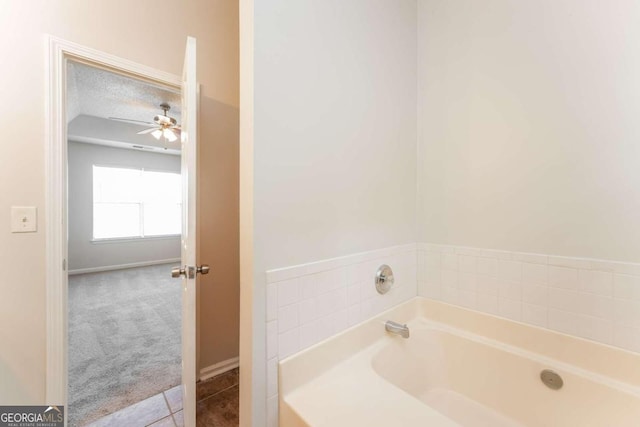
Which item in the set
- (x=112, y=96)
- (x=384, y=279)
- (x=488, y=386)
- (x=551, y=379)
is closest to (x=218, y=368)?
(x=384, y=279)

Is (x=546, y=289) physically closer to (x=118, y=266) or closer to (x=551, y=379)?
(x=551, y=379)

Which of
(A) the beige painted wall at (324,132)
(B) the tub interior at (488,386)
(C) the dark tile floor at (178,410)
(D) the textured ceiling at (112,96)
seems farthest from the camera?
(D) the textured ceiling at (112,96)

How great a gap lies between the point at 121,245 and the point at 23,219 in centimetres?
458

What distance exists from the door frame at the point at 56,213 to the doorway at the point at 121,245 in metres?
0.11

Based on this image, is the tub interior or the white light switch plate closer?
the tub interior

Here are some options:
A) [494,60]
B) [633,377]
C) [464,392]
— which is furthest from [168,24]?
[633,377]

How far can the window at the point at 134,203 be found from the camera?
4793mm

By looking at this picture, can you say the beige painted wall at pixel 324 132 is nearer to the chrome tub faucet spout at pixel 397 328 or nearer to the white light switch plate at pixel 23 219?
the chrome tub faucet spout at pixel 397 328

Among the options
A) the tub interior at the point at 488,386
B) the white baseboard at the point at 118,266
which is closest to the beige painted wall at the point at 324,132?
the tub interior at the point at 488,386

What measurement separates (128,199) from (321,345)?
567cm

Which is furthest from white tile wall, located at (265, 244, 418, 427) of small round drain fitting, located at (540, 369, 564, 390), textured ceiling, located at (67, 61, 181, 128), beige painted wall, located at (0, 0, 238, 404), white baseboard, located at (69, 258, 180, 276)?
white baseboard, located at (69, 258, 180, 276)

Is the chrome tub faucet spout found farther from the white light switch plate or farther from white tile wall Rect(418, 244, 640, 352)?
the white light switch plate

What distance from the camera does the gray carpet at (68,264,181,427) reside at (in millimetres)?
1572

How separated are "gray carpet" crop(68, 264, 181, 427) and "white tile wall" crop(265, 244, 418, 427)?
4.29 feet
